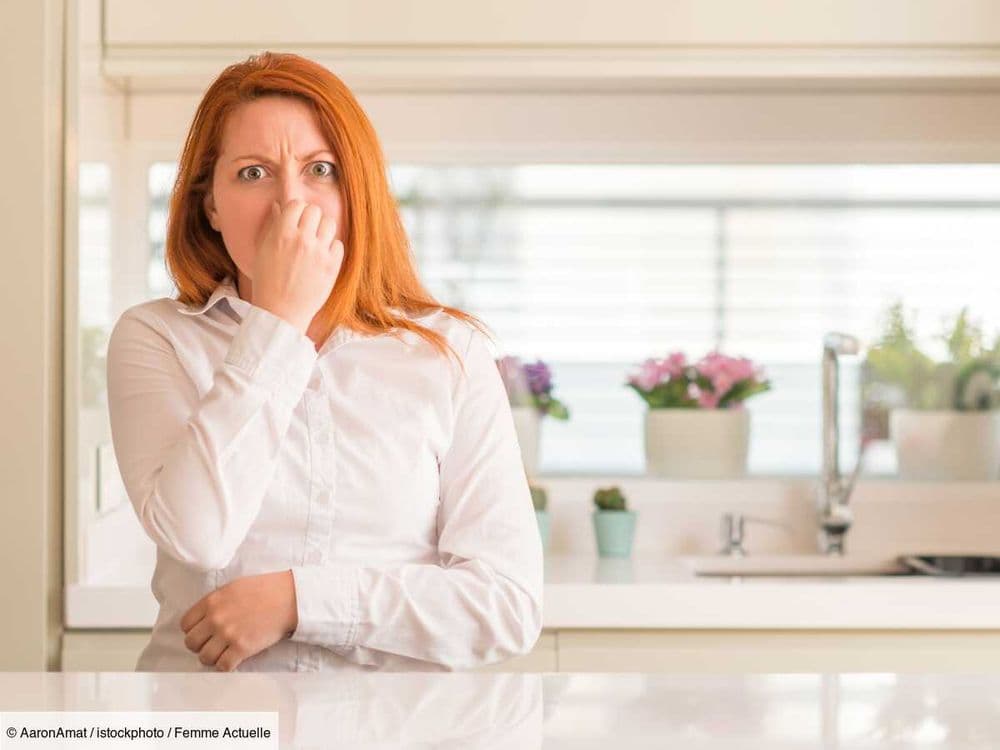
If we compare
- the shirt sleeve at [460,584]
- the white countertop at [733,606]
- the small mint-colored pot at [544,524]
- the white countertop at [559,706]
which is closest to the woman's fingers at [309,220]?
the shirt sleeve at [460,584]

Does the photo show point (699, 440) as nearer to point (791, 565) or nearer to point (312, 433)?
point (791, 565)

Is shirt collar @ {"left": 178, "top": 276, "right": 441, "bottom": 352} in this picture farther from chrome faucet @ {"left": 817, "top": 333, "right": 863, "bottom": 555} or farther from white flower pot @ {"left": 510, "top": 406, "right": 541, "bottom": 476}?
chrome faucet @ {"left": 817, "top": 333, "right": 863, "bottom": 555}

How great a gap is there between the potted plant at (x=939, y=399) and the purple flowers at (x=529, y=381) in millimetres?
675

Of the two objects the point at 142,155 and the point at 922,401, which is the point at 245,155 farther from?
the point at 922,401

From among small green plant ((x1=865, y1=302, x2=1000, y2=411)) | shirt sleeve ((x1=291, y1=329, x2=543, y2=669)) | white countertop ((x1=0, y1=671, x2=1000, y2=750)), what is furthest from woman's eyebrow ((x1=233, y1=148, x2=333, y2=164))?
small green plant ((x1=865, y1=302, x2=1000, y2=411))

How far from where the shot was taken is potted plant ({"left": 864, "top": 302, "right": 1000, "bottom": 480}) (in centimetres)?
268

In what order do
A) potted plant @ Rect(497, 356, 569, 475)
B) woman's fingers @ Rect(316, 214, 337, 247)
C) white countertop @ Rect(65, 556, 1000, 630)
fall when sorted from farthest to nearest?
potted plant @ Rect(497, 356, 569, 475), white countertop @ Rect(65, 556, 1000, 630), woman's fingers @ Rect(316, 214, 337, 247)

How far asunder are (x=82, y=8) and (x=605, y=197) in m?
1.11

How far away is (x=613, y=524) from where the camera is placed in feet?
8.16

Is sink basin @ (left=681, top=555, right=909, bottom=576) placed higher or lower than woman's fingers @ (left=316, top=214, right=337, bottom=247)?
lower

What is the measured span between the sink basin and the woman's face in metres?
1.44

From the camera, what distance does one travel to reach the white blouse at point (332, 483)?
115 centimetres

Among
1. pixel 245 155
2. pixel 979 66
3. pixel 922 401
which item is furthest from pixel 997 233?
pixel 245 155

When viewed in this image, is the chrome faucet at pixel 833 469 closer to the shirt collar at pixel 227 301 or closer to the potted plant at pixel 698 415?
the potted plant at pixel 698 415
